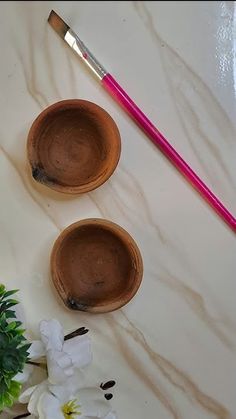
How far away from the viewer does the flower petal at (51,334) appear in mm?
682

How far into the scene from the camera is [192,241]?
0.76 metres

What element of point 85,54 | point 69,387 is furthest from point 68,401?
point 85,54

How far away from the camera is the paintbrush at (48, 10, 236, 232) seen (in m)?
0.76

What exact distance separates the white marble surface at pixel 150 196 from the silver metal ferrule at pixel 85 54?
0.01 metres

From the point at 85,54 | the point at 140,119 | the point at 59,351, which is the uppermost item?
the point at 85,54

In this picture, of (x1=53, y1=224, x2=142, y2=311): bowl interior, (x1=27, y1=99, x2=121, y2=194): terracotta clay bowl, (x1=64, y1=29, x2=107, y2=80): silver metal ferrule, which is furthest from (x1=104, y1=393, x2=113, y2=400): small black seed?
(x1=64, y1=29, x2=107, y2=80): silver metal ferrule

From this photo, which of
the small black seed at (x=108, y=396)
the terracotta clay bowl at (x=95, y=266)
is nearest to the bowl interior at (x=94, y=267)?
the terracotta clay bowl at (x=95, y=266)

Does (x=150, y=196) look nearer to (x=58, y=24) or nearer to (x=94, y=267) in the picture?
(x=94, y=267)

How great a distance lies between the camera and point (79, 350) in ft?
2.29

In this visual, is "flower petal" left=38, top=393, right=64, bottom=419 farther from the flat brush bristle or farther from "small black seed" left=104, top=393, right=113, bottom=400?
the flat brush bristle

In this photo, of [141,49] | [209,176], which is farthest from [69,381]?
[141,49]

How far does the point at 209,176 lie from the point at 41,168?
22 centimetres

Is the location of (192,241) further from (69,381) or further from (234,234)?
(69,381)

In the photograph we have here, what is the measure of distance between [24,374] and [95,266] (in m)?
0.16
